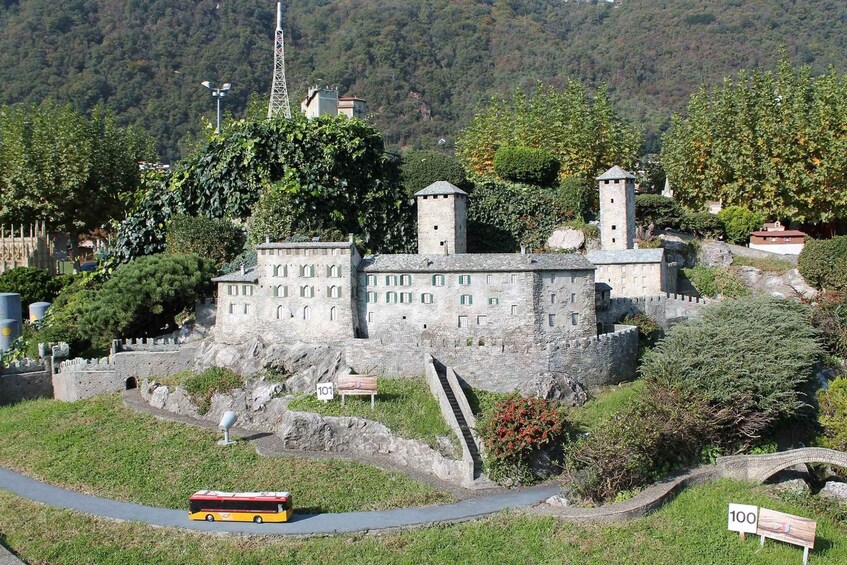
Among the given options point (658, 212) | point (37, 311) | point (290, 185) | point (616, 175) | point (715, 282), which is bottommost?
point (37, 311)

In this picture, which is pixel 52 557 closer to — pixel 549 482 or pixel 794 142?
pixel 549 482

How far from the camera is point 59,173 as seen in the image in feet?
234

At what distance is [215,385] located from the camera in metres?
49.0

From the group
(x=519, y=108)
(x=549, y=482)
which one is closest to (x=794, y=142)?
(x=519, y=108)

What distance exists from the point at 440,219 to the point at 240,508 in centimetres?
2875

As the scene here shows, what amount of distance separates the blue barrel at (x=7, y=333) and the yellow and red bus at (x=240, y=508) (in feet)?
90.7

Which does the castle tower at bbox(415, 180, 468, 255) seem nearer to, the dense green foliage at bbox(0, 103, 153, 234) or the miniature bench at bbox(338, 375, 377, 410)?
the miniature bench at bbox(338, 375, 377, 410)

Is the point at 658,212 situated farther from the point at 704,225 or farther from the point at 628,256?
the point at 628,256

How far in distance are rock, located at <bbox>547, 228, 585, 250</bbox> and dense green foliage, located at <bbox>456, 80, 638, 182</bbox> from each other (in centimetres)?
669

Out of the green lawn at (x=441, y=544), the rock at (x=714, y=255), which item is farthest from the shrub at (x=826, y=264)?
the green lawn at (x=441, y=544)

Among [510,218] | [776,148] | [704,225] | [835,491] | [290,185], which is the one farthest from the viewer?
[510,218]

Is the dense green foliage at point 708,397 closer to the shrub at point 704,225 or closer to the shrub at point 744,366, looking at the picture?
the shrub at point 744,366

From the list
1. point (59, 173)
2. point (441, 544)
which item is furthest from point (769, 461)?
point (59, 173)

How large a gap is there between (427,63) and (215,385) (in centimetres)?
13113
